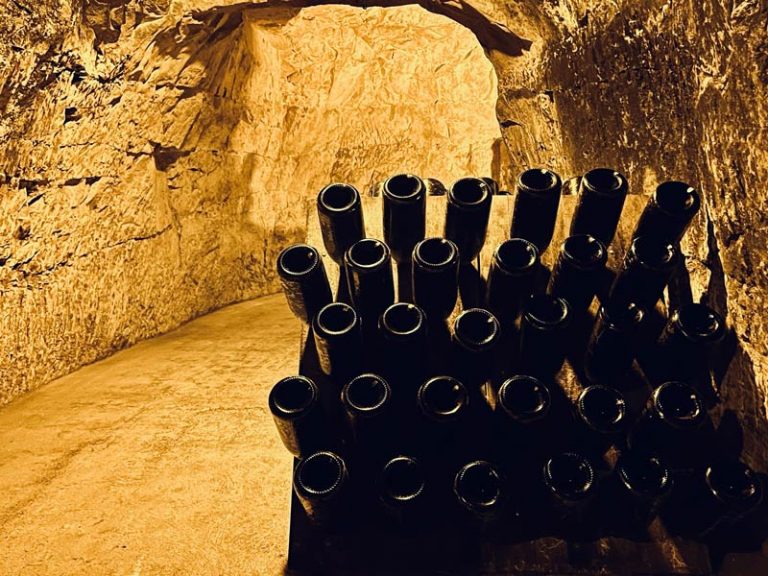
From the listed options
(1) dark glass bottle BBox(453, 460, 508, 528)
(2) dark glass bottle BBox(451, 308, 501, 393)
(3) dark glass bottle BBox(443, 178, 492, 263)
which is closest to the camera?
(1) dark glass bottle BBox(453, 460, 508, 528)

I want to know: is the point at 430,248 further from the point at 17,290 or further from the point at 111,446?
the point at 17,290

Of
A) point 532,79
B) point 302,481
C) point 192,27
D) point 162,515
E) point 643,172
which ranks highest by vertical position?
A: point 192,27

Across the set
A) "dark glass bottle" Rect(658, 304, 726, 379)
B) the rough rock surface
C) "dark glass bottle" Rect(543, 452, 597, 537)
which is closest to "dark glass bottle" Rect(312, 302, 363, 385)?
"dark glass bottle" Rect(543, 452, 597, 537)

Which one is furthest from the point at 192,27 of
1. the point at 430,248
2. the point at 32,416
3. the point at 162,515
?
the point at 162,515

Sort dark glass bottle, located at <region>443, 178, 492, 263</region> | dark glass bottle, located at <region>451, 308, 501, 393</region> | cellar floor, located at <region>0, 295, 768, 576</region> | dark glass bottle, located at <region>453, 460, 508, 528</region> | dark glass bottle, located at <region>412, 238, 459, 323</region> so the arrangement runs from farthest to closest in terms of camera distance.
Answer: cellar floor, located at <region>0, 295, 768, 576</region>, dark glass bottle, located at <region>443, 178, 492, 263</region>, dark glass bottle, located at <region>412, 238, 459, 323</region>, dark glass bottle, located at <region>451, 308, 501, 393</region>, dark glass bottle, located at <region>453, 460, 508, 528</region>

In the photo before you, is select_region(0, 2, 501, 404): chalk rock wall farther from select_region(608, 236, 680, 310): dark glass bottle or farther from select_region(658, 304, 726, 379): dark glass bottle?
select_region(658, 304, 726, 379): dark glass bottle

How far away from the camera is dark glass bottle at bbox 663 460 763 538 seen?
1497 millimetres

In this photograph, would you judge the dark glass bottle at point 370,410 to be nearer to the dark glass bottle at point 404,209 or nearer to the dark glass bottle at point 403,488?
the dark glass bottle at point 403,488

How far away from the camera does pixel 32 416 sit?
273 centimetres

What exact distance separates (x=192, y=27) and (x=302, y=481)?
321cm

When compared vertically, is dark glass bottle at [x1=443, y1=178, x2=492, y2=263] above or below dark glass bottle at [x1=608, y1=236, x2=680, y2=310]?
above

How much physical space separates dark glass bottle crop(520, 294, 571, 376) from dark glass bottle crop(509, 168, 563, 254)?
354 millimetres

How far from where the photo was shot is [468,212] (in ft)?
5.89

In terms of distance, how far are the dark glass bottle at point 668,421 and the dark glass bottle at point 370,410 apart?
0.75 metres
